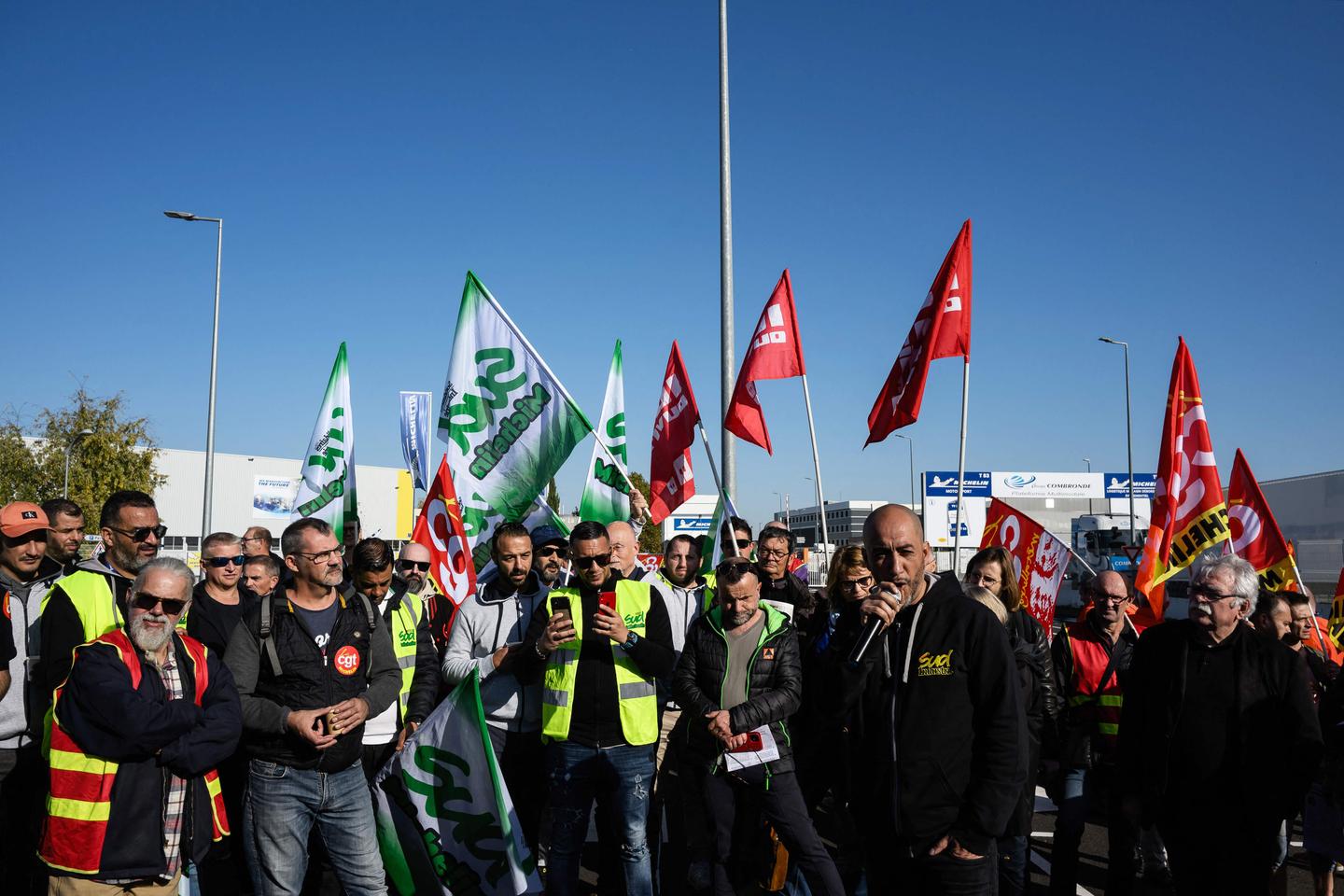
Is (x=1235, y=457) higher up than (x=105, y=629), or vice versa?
(x=1235, y=457)

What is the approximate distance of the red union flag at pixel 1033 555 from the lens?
30.7 feet

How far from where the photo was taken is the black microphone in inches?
138

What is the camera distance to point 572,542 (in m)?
4.98

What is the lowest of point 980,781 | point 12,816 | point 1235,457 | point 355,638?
point 12,816

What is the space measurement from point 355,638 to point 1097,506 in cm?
6462

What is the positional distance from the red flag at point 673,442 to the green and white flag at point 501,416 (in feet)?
8.08

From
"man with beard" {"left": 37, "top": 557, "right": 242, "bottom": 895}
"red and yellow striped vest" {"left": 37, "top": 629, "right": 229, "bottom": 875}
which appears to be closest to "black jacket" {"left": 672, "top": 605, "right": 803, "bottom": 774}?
"man with beard" {"left": 37, "top": 557, "right": 242, "bottom": 895}

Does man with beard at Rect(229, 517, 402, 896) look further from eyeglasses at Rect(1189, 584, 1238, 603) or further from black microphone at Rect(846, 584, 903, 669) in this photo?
eyeglasses at Rect(1189, 584, 1238, 603)

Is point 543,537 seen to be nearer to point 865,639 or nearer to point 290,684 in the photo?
point 290,684

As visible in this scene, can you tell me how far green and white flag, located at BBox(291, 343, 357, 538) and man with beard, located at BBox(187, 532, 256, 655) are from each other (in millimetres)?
3866

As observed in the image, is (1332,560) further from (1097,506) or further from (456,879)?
(1097,506)

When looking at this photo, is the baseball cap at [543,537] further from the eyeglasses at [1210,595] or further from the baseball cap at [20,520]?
the eyeglasses at [1210,595]

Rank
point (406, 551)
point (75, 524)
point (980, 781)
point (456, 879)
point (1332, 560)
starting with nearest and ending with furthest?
point (980, 781), point (456, 879), point (75, 524), point (406, 551), point (1332, 560)

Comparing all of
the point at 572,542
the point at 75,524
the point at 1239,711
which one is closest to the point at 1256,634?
the point at 1239,711
